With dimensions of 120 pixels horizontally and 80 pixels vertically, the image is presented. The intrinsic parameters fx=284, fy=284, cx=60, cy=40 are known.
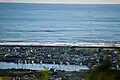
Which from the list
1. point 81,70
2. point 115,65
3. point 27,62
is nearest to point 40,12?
point 27,62

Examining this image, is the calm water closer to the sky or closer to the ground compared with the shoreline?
closer to the sky

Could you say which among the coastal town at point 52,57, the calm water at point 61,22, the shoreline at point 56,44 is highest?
the calm water at point 61,22

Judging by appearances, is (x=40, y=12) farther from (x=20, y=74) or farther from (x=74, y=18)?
(x=20, y=74)

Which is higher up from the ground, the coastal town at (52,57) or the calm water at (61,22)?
the calm water at (61,22)

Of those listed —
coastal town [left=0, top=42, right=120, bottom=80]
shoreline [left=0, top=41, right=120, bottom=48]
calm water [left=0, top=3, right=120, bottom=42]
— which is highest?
calm water [left=0, top=3, right=120, bottom=42]

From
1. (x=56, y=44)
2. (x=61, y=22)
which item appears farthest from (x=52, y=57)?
(x=61, y=22)

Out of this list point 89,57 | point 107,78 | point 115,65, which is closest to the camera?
point 107,78

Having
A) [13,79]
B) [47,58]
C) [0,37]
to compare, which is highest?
[0,37]

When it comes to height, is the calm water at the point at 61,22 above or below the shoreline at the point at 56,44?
above
